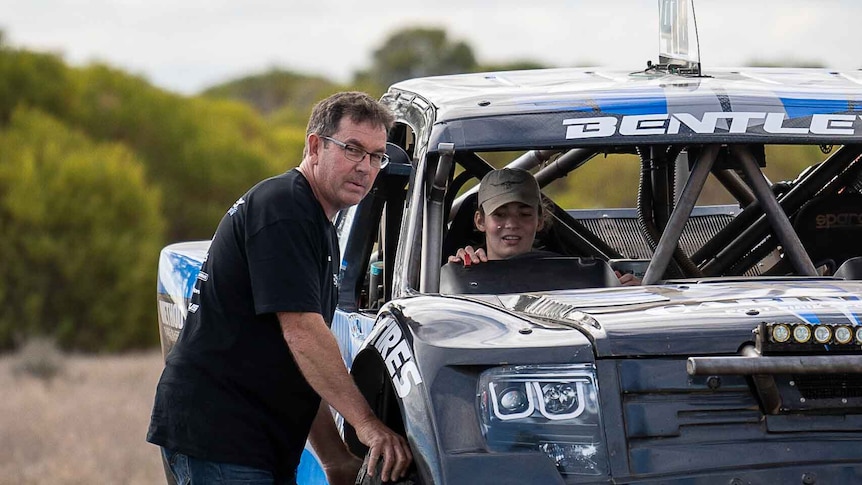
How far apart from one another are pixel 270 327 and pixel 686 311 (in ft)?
4.03

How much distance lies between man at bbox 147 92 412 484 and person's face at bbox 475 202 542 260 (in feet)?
3.18

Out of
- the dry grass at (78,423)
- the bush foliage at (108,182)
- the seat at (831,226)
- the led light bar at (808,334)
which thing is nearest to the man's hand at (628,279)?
the seat at (831,226)

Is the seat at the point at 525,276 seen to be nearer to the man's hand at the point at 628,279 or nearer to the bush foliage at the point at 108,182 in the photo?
the man's hand at the point at 628,279

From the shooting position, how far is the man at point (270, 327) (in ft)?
12.6

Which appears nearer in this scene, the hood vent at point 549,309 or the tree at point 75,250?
the hood vent at point 549,309

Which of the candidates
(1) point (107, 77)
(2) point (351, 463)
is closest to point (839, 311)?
(2) point (351, 463)

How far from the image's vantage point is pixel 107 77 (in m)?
24.4

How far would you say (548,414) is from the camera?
3.22 metres

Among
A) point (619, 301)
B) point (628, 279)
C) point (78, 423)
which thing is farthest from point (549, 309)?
point (78, 423)

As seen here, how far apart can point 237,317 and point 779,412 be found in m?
1.56

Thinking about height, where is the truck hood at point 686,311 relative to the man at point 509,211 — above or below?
above

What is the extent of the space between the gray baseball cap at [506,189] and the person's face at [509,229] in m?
0.03

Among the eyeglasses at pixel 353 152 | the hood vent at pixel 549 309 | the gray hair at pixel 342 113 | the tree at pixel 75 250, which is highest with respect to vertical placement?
the gray hair at pixel 342 113

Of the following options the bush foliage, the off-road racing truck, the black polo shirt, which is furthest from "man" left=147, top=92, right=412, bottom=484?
the bush foliage
